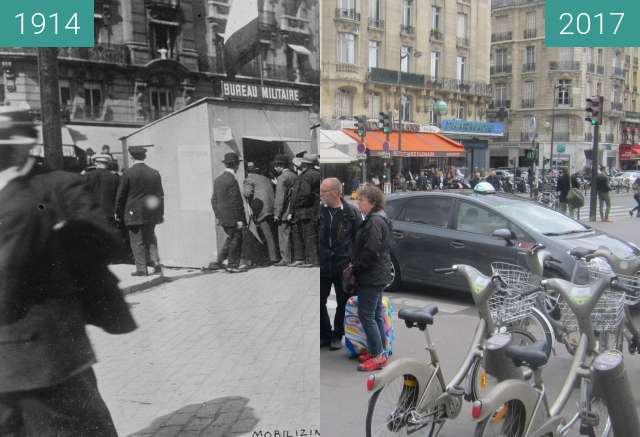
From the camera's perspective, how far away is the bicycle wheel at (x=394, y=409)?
3.94 meters

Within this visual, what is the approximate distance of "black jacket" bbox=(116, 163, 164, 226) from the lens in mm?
2549

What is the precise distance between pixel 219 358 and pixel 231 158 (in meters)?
0.83

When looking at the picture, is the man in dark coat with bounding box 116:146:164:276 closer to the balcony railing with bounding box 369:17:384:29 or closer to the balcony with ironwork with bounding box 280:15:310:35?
the balcony with ironwork with bounding box 280:15:310:35

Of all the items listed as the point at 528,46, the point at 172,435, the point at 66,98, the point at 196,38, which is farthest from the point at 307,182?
the point at 528,46

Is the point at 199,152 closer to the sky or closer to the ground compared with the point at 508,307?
closer to the sky

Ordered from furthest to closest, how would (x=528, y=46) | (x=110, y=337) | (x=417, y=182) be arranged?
(x=528, y=46)
(x=417, y=182)
(x=110, y=337)

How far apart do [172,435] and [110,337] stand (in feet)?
1.61

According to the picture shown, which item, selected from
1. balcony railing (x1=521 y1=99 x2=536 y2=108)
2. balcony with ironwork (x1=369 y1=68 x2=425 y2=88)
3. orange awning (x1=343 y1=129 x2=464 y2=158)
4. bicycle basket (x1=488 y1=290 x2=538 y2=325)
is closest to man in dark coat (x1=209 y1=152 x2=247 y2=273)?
bicycle basket (x1=488 y1=290 x2=538 y2=325)

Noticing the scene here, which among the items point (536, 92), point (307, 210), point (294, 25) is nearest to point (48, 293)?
point (307, 210)

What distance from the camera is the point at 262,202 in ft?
9.24

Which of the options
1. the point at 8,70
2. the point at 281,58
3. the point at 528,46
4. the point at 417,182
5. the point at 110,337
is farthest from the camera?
the point at 528,46

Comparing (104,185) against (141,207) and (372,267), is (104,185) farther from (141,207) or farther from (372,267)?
(372,267)

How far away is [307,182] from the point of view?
9.31 ft

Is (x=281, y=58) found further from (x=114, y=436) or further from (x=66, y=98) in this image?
(x=114, y=436)
